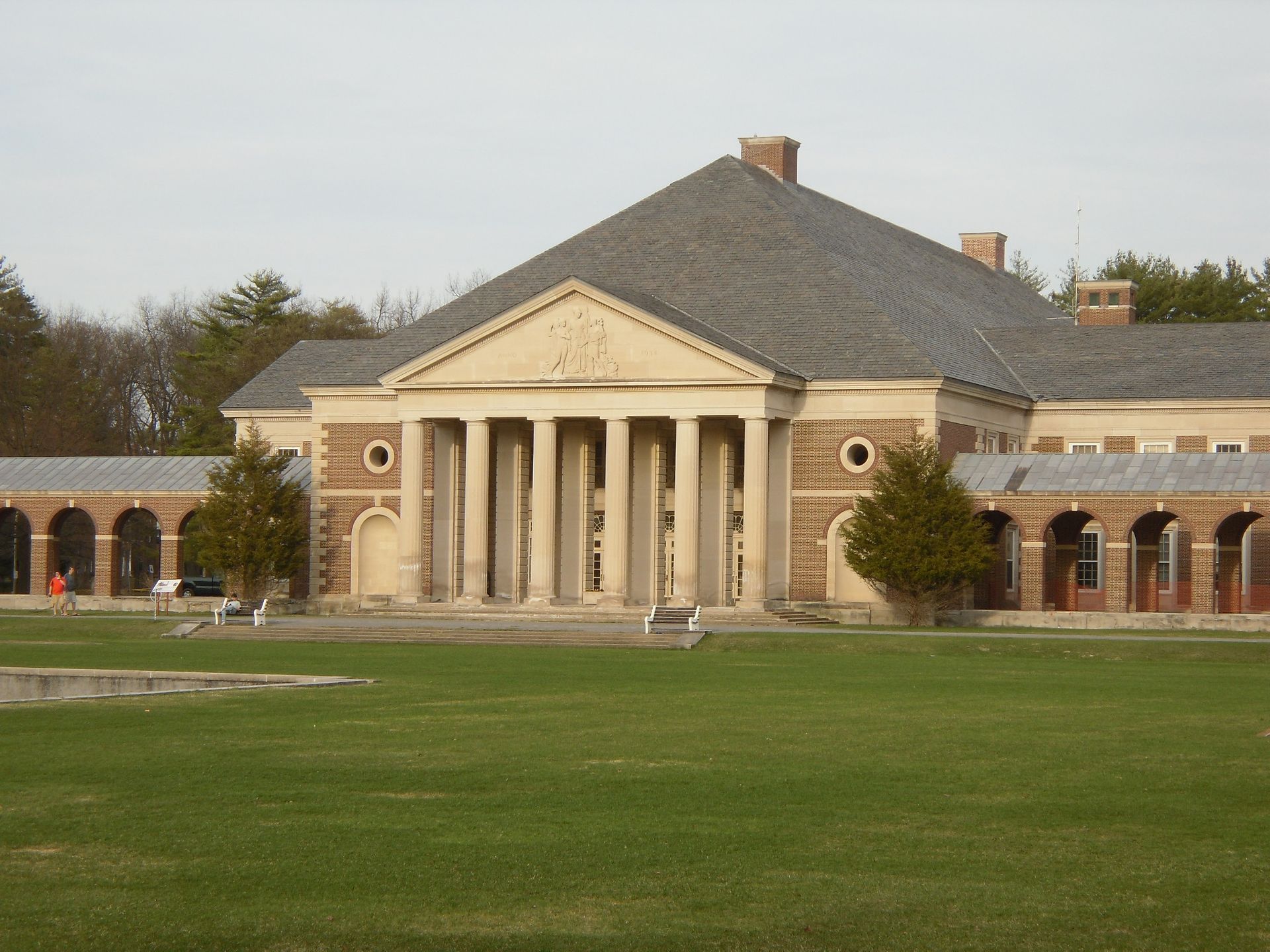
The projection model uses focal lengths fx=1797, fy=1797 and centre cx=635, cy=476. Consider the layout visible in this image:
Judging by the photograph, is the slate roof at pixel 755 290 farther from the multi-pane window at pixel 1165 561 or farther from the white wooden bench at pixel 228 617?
the white wooden bench at pixel 228 617

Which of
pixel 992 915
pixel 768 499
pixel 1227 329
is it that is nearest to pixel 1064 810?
pixel 992 915

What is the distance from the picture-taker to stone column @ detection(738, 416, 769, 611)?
52.6 metres

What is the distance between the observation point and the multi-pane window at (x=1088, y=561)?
59.2 m

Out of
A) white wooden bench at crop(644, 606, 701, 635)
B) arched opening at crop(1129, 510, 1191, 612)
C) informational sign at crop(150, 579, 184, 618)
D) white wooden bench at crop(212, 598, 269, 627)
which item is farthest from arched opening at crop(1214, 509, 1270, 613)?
informational sign at crop(150, 579, 184, 618)

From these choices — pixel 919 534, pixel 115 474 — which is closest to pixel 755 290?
pixel 919 534

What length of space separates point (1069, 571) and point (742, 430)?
11.0 meters

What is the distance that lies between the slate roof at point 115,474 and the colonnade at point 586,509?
570 centimetres

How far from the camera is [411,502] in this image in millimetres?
56562

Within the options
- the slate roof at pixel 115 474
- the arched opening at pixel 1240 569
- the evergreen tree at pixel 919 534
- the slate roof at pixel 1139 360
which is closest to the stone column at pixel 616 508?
the evergreen tree at pixel 919 534

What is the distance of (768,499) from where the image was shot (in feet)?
178

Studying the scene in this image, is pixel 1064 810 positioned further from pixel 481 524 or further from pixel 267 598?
pixel 267 598

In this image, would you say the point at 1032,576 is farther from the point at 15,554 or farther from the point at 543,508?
the point at 15,554

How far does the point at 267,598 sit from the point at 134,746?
38.8 m

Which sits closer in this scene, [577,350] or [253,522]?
[577,350]
